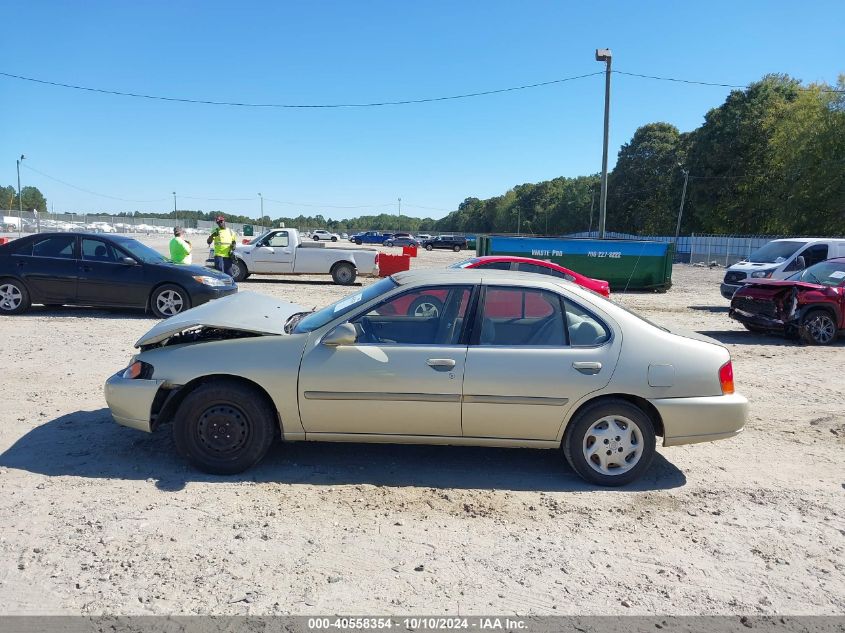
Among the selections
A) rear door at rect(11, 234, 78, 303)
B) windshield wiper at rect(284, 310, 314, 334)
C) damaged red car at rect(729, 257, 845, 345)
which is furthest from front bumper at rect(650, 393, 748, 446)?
rear door at rect(11, 234, 78, 303)

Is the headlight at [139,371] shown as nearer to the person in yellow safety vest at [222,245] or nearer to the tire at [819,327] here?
the tire at [819,327]

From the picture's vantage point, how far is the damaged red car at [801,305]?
34.6 feet

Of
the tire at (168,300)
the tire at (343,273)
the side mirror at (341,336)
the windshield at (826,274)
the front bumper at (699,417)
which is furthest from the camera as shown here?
the tire at (343,273)

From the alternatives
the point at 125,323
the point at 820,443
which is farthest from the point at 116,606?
the point at 125,323

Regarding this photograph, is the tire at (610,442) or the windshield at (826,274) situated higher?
the windshield at (826,274)

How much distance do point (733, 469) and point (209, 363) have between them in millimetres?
4142

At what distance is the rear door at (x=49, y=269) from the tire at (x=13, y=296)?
14 centimetres

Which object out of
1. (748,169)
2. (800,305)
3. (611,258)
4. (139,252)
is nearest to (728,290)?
(611,258)

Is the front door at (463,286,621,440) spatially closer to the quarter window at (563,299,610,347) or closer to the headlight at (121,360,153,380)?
the quarter window at (563,299,610,347)

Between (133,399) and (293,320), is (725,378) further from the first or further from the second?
(133,399)

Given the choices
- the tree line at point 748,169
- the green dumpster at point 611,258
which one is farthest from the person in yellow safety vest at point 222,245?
the tree line at point 748,169

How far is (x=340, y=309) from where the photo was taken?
4.69 m

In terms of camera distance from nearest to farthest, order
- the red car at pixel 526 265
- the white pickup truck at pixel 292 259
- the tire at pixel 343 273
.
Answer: the red car at pixel 526 265 < the white pickup truck at pixel 292 259 < the tire at pixel 343 273

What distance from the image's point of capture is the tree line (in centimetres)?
4288
